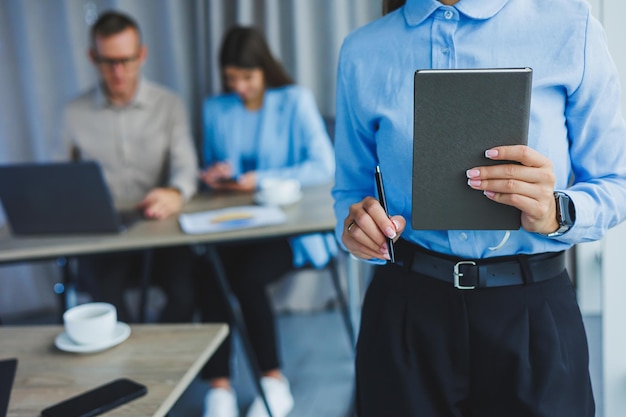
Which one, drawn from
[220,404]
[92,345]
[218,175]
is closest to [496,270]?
[92,345]

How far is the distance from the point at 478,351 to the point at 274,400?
1453 millimetres

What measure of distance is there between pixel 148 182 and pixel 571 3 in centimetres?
216

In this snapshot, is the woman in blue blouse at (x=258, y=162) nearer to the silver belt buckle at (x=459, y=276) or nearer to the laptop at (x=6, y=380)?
the laptop at (x=6, y=380)

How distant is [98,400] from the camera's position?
1105 mm

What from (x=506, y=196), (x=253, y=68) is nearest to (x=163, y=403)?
(x=506, y=196)

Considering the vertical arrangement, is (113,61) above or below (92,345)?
above

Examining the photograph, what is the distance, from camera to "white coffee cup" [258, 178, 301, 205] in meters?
2.30

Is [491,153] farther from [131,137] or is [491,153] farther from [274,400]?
[131,137]

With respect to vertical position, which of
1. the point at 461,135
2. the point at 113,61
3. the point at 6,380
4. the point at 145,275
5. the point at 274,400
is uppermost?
the point at 113,61

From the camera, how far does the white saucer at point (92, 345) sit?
1300mm

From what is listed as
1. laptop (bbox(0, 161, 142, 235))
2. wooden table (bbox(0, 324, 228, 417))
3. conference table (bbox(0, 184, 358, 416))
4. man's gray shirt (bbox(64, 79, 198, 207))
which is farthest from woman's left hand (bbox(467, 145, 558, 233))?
man's gray shirt (bbox(64, 79, 198, 207))

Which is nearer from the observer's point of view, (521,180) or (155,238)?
(521,180)

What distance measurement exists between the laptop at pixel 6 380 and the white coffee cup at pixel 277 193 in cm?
115

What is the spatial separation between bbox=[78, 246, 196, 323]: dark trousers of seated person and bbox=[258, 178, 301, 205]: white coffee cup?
0.50m
